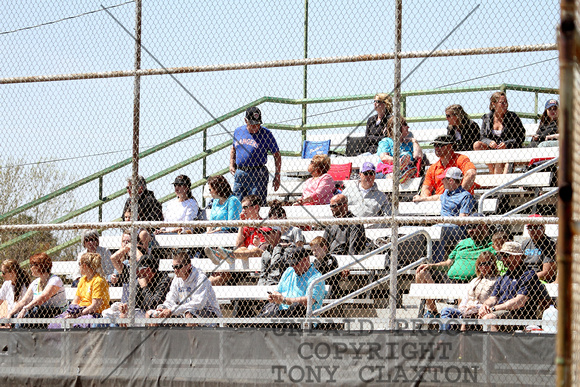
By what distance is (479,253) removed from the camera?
27.0 ft

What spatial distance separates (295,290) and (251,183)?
84.5 inches

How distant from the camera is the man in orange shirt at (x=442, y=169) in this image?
930 centimetres

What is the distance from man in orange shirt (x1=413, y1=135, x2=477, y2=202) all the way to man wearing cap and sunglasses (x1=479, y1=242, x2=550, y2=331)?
77.2 inches

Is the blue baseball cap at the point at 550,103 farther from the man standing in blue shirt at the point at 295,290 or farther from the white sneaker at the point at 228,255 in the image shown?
the white sneaker at the point at 228,255

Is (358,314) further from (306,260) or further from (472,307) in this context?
(472,307)

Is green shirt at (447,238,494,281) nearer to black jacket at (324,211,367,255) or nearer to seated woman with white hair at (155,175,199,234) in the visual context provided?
black jacket at (324,211,367,255)

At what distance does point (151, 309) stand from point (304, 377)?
78.2 inches

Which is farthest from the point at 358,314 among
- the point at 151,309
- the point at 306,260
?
the point at 151,309

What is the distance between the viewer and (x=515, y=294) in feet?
23.4

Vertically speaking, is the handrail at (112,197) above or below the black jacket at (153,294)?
above

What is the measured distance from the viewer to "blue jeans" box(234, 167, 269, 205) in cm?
956

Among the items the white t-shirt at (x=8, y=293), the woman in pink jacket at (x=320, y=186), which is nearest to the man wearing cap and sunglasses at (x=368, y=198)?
the woman in pink jacket at (x=320, y=186)

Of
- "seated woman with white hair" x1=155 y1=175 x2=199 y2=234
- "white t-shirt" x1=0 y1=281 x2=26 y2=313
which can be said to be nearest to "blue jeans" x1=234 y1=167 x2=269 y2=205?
"seated woman with white hair" x1=155 y1=175 x2=199 y2=234

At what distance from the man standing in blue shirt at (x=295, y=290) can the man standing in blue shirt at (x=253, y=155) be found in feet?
5.18
